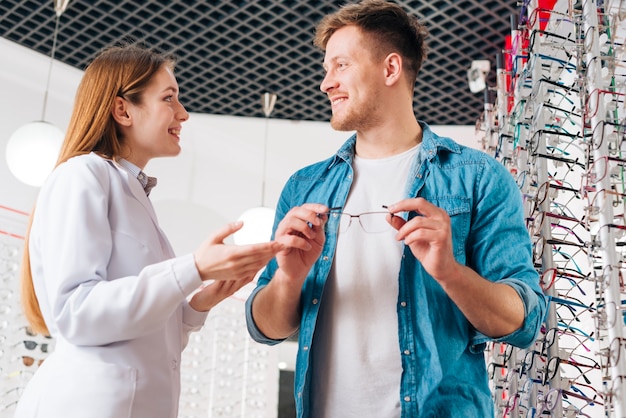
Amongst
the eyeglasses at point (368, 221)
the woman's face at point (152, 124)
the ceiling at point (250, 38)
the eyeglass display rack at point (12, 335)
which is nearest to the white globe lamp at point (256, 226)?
the ceiling at point (250, 38)

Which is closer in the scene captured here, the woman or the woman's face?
the woman

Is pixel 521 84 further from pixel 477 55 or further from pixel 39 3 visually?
pixel 39 3

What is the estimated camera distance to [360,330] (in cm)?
152

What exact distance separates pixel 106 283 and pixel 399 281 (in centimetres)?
57

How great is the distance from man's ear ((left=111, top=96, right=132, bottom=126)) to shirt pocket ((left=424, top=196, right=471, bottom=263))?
2.48 feet

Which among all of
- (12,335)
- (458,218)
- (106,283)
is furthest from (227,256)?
(12,335)

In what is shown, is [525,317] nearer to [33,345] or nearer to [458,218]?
[458,218]

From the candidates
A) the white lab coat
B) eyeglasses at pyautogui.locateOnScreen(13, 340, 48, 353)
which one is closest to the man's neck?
the white lab coat

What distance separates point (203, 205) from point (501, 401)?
11.0 feet

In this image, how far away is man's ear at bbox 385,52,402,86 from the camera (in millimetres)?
1897

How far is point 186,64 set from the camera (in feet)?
15.9

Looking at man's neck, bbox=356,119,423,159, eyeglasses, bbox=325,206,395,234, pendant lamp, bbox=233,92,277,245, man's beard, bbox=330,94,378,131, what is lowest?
eyeglasses, bbox=325,206,395,234

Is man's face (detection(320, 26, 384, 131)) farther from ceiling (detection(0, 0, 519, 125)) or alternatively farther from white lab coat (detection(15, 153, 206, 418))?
ceiling (detection(0, 0, 519, 125))

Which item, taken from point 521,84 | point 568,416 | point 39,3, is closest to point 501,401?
point 568,416
